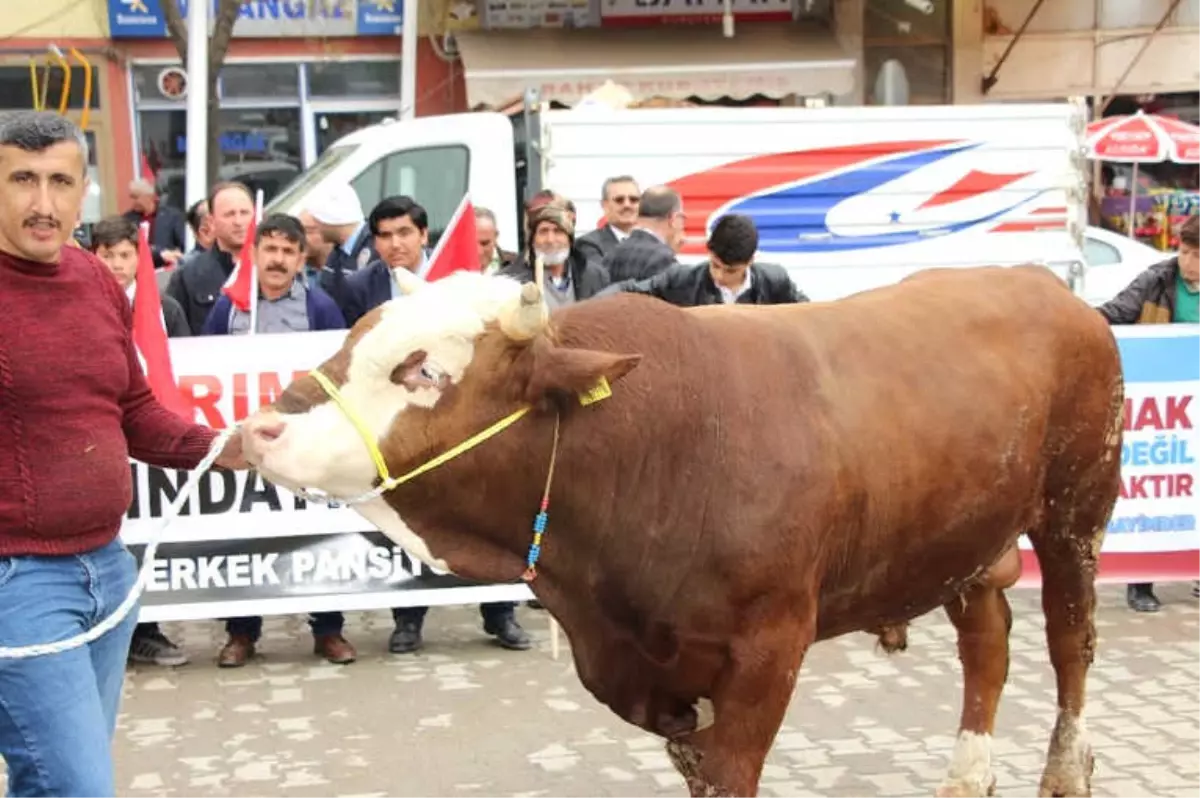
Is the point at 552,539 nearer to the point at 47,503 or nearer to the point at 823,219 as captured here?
the point at 47,503

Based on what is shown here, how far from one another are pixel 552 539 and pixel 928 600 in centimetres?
131

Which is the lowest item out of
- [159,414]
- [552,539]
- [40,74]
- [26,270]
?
[552,539]

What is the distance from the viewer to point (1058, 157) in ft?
41.1

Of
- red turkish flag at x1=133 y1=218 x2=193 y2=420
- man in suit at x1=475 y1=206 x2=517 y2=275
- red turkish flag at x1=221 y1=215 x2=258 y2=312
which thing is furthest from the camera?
man in suit at x1=475 y1=206 x2=517 y2=275

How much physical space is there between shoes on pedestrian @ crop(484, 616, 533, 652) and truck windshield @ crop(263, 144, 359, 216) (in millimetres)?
4733

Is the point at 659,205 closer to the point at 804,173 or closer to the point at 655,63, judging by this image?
the point at 804,173

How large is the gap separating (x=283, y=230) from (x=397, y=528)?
3789 millimetres

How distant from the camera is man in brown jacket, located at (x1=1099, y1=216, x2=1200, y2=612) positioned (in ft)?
25.8

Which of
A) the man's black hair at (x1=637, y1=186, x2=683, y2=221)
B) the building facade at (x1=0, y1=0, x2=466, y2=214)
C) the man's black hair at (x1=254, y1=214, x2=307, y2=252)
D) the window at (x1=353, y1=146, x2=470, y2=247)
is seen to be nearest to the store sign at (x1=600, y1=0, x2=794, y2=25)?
the building facade at (x1=0, y1=0, x2=466, y2=214)

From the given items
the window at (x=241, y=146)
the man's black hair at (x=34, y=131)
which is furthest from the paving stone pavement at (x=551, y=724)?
the window at (x=241, y=146)

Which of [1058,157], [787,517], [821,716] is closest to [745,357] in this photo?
[787,517]

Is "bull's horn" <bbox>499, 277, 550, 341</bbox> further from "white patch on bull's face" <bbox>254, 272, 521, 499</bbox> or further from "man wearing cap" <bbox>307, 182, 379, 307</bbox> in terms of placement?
"man wearing cap" <bbox>307, 182, 379, 307</bbox>

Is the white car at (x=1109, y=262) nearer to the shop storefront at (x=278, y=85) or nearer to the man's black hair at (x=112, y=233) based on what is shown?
the shop storefront at (x=278, y=85)

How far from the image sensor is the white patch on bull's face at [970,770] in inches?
200
